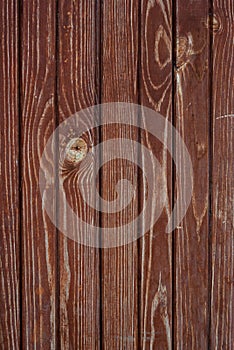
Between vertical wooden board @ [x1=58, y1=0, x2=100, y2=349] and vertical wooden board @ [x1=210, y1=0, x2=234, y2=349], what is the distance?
28cm

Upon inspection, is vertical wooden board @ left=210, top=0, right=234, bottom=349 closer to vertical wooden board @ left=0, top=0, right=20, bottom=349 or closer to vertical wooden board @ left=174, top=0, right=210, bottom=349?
vertical wooden board @ left=174, top=0, right=210, bottom=349

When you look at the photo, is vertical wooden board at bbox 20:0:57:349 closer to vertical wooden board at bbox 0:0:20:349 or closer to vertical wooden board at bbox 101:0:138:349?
vertical wooden board at bbox 0:0:20:349

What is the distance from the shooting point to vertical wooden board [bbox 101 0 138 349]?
1523 millimetres

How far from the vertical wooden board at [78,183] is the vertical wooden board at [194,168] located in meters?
0.20

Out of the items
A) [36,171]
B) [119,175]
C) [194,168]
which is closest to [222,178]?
[194,168]

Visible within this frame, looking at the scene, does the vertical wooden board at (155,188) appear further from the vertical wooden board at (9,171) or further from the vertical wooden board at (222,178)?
the vertical wooden board at (9,171)

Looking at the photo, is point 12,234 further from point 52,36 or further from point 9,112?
point 52,36

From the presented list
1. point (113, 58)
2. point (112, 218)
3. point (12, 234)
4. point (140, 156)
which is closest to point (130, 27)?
point (113, 58)

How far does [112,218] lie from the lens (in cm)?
154

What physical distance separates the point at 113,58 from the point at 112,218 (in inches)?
14.9

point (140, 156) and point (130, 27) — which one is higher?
point (130, 27)

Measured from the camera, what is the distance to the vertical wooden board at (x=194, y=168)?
5.02 feet

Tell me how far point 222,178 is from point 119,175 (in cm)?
25

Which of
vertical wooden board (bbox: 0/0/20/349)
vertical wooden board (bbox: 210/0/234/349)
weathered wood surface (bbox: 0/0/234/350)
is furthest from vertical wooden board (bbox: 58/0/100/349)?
vertical wooden board (bbox: 210/0/234/349)
